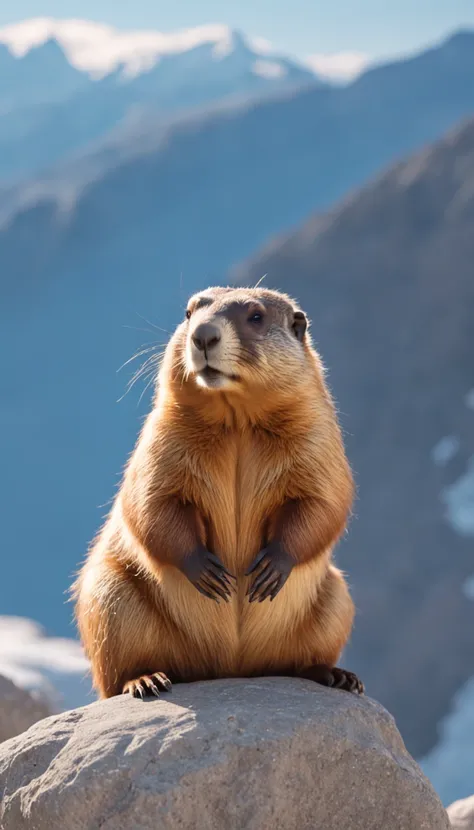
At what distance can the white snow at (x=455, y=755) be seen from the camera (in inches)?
1553

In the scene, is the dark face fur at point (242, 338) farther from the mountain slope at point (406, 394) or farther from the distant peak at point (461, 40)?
the distant peak at point (461, 40)

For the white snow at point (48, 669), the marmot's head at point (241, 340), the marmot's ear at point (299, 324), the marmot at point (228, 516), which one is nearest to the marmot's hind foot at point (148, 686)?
the marmot at point (228, 516)

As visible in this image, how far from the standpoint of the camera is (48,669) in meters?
15.5

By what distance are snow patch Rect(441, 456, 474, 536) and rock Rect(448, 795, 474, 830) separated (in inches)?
1786

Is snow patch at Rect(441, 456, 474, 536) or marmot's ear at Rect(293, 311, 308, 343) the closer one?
marmot's ear at Rect(293, 311, 308, 343)

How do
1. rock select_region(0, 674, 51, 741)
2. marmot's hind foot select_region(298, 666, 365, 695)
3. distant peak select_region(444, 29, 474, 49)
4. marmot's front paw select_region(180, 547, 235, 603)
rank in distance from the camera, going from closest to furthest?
marmot's front paw select_region(180, 547, 235, 603) → marmot's hind foot select_region(298, 666, 365, 695) → rock select_region(0, 674, 51, 741) → distant peak select_region(444, 29, 474, 49)

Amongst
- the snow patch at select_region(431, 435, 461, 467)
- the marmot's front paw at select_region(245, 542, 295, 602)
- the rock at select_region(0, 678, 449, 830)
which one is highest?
the snow patch at select_region(431, 435, 461, 467)

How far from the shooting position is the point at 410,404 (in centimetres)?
6094

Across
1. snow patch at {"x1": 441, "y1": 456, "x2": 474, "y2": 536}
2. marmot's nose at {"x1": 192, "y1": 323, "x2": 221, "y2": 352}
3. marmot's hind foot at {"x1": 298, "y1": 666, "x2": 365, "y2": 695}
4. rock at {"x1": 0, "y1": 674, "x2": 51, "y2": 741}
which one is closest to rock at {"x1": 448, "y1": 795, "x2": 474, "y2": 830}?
marmot's hind foot at {"x1": 298, "y1": 666, "x2": 365, "y2": 695}

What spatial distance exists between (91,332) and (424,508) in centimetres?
4926

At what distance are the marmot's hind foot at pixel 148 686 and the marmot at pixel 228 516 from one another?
14mm

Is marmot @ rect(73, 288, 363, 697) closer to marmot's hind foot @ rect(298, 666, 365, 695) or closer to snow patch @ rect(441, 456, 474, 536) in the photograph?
marmot's hind foot @ rect(298, 666, 365, 695)

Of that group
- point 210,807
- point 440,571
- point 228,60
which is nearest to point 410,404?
point 440,571

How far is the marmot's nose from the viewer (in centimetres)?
575
